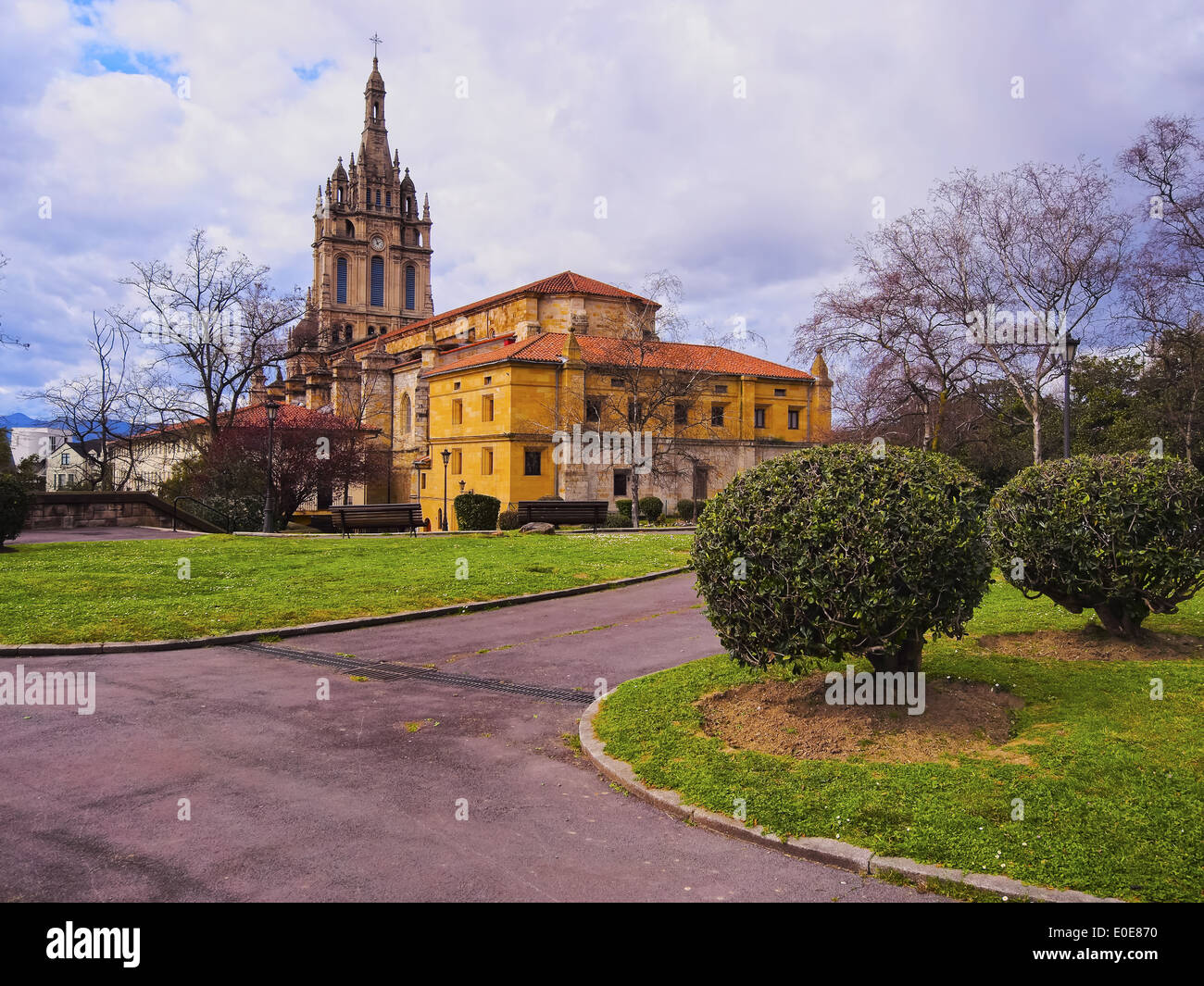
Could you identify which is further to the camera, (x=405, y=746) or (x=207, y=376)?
(x=207, y=376)

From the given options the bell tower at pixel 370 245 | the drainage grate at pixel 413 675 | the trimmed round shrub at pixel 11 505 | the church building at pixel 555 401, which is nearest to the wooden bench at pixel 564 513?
the church building at pixel 555 401

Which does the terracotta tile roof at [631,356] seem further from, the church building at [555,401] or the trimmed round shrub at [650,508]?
the trimmed round shrub at [650,508]

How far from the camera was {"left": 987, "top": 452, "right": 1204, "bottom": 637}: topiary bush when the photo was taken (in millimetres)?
8297

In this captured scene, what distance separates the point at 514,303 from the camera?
56.7 m

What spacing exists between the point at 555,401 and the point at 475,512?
16.4m

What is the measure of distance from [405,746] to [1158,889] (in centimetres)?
500

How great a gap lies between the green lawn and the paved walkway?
2481 millimetres

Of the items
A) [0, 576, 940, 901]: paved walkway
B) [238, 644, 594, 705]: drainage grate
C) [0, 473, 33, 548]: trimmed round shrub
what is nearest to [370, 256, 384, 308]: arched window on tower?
[0, 473, 33, 548]: trimmed round shrub

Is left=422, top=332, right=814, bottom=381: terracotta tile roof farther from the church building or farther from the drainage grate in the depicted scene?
the drainage grate

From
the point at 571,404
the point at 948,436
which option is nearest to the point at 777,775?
the point at 948,436

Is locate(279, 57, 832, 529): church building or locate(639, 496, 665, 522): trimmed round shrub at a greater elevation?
locate(279, 57, 832, 529): church building

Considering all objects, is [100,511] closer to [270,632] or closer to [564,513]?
[564,513]

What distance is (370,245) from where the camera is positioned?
9525 centimetres
